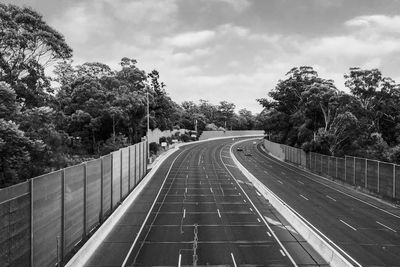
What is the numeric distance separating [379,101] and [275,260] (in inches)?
2271

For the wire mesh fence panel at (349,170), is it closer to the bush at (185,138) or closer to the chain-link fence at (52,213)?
the chain-link fence at (52,213)

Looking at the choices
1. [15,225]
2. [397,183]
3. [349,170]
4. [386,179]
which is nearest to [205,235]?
[15,225]

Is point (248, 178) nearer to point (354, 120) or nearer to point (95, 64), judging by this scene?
point (354, 120)

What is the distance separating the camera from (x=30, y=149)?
28969 mm

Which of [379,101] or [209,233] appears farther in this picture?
[379,101]

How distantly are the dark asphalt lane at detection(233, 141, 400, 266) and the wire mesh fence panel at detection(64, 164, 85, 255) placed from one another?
43.6ft

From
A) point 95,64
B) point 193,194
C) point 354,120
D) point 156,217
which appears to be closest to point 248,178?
point 193,194

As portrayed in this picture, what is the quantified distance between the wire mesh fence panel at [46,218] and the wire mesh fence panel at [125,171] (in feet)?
54.4

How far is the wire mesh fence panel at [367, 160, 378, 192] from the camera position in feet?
141

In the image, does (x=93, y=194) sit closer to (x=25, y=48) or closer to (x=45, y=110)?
(x=45, y=110)

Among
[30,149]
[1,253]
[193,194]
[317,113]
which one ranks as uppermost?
[317,113]

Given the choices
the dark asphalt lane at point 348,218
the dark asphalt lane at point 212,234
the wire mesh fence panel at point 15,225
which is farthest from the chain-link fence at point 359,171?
the wire mesh fence panel at point 15,225

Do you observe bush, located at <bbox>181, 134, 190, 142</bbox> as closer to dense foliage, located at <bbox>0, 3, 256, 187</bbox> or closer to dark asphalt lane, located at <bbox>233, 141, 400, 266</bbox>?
→ dense foliage, located at <bbox>0, 3, 256, 187</bbox>

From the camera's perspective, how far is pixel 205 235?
78.8ft
